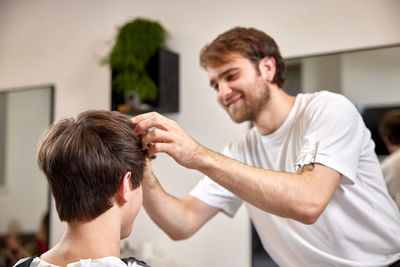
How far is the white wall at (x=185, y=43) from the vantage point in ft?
8.19

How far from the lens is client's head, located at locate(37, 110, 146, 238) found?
115cm

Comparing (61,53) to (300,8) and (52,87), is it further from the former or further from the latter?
(300,8)

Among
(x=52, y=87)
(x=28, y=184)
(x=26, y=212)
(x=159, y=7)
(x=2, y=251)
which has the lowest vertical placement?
(x=2, y=251)

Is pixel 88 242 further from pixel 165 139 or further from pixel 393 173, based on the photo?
pixel 393 173

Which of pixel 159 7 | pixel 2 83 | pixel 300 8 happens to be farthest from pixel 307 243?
pixel 2 83

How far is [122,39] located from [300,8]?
3.84ft

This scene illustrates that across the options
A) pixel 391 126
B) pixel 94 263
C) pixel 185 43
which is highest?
pixel 185 43

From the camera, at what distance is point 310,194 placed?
1.41 metres

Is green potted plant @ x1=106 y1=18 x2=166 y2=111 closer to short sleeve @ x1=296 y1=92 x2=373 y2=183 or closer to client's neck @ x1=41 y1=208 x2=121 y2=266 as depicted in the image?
short sleeve @ x1=296 y1=92 x2=373 y2=183

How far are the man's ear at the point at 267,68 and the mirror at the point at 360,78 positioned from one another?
591mm

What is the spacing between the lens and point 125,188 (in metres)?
1.22

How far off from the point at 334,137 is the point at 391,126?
0.95 metres

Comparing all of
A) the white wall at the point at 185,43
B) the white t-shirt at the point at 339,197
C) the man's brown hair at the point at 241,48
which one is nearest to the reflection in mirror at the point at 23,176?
the white wall at the point at 185,43

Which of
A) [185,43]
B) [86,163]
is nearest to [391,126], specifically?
[185,43]
